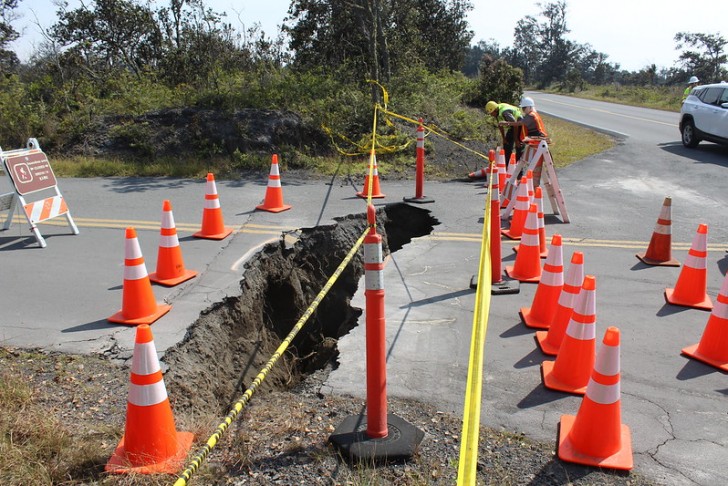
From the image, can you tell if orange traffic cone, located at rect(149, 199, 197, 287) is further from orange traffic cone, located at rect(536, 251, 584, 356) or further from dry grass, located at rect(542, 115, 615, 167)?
dry grass, located at rect(542, 115, 615, 167)

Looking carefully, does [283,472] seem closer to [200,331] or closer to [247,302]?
[200,331]

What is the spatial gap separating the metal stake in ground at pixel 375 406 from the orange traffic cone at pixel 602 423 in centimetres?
96

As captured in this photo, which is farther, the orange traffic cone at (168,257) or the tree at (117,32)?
the tree at (117,32)

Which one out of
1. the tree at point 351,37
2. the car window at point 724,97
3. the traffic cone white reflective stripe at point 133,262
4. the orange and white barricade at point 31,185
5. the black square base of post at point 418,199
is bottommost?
the black square base of post at point 418,199

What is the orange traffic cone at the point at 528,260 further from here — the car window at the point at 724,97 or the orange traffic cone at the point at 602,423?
the car window at the point at 724,97

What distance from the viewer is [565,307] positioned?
15.0 feet

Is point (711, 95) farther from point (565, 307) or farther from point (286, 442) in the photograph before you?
point (286, 442)

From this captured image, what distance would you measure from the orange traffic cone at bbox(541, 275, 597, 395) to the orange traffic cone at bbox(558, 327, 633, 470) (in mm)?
579

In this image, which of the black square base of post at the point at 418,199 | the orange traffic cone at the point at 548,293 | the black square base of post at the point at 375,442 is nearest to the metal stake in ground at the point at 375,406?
the black square base of post at the point at 375,442

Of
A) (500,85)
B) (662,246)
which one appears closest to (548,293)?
(662,246)

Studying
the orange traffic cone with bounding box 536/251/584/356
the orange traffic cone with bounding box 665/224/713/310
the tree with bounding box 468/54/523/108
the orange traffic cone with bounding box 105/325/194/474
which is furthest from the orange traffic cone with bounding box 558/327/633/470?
the tree with bounding box 468/54/523/108

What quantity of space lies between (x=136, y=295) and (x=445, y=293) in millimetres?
3130

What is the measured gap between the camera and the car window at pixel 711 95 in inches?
590

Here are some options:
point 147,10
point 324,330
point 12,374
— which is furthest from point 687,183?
point 147,10
